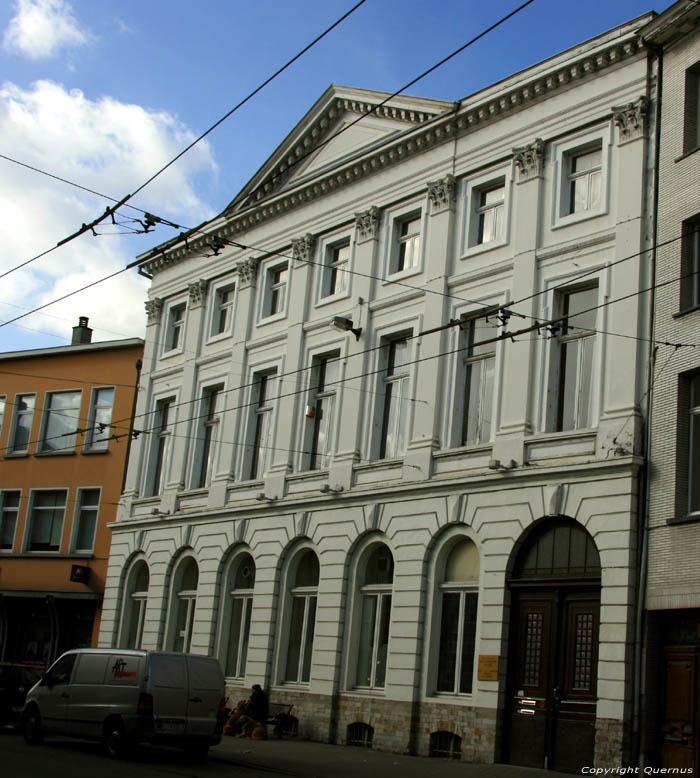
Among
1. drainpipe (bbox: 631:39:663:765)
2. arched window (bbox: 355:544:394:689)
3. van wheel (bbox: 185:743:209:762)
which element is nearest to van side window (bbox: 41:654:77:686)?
van wheel (bbox: 185:743:209:762)

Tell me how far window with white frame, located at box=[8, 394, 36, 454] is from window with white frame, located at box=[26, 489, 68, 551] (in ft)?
8.07

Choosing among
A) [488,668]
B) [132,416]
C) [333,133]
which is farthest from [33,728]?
[333,133]

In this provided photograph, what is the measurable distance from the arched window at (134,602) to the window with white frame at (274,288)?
939 centimetres

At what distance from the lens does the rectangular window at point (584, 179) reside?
946 inches

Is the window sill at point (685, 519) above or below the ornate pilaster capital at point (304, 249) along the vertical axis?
below

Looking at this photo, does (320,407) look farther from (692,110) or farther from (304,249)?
(692,110)

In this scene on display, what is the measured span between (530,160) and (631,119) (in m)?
2.77

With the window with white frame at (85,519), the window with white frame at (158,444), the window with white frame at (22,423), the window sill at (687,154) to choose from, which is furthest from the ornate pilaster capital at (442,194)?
the window with white frame at (22,423)

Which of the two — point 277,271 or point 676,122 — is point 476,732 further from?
point 277,271

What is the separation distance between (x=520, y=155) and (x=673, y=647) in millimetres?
11567

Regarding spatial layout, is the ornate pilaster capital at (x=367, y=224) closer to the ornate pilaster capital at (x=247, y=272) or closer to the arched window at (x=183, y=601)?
the ornate pilaster capital at (x=247, y=272)

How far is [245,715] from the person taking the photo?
27.2m

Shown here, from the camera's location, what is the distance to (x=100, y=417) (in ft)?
134

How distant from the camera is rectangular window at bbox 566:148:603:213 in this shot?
24031mm
